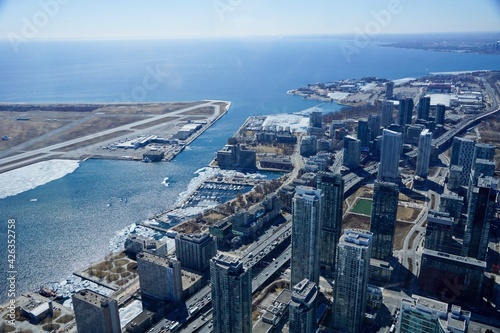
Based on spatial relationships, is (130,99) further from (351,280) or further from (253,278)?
(351,280)

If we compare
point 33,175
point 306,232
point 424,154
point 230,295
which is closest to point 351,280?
point 306,232

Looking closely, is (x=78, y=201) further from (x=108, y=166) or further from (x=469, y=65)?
(x=469, y=65)

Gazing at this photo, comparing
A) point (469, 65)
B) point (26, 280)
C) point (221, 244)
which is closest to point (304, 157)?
point (221, 244)

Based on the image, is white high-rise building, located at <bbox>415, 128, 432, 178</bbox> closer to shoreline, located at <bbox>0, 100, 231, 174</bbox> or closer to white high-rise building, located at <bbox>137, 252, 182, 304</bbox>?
shoreline, located at <bbox>0, 100, 231, 174</bbox>

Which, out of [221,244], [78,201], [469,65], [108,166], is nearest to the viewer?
[221,244]

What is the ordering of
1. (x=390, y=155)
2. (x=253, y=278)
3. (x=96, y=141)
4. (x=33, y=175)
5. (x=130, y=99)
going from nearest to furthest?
(x=253, y=278), (x=390, y=155), (x=33, y=175), (x=96, y=141), (x=130, y=99)

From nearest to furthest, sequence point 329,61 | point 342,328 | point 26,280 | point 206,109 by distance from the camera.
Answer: point 342,328 < point 26,280 < point 206,109 < point 329,61

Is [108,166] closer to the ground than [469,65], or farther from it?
closer to the ground

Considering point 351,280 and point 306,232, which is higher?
point 306,232
